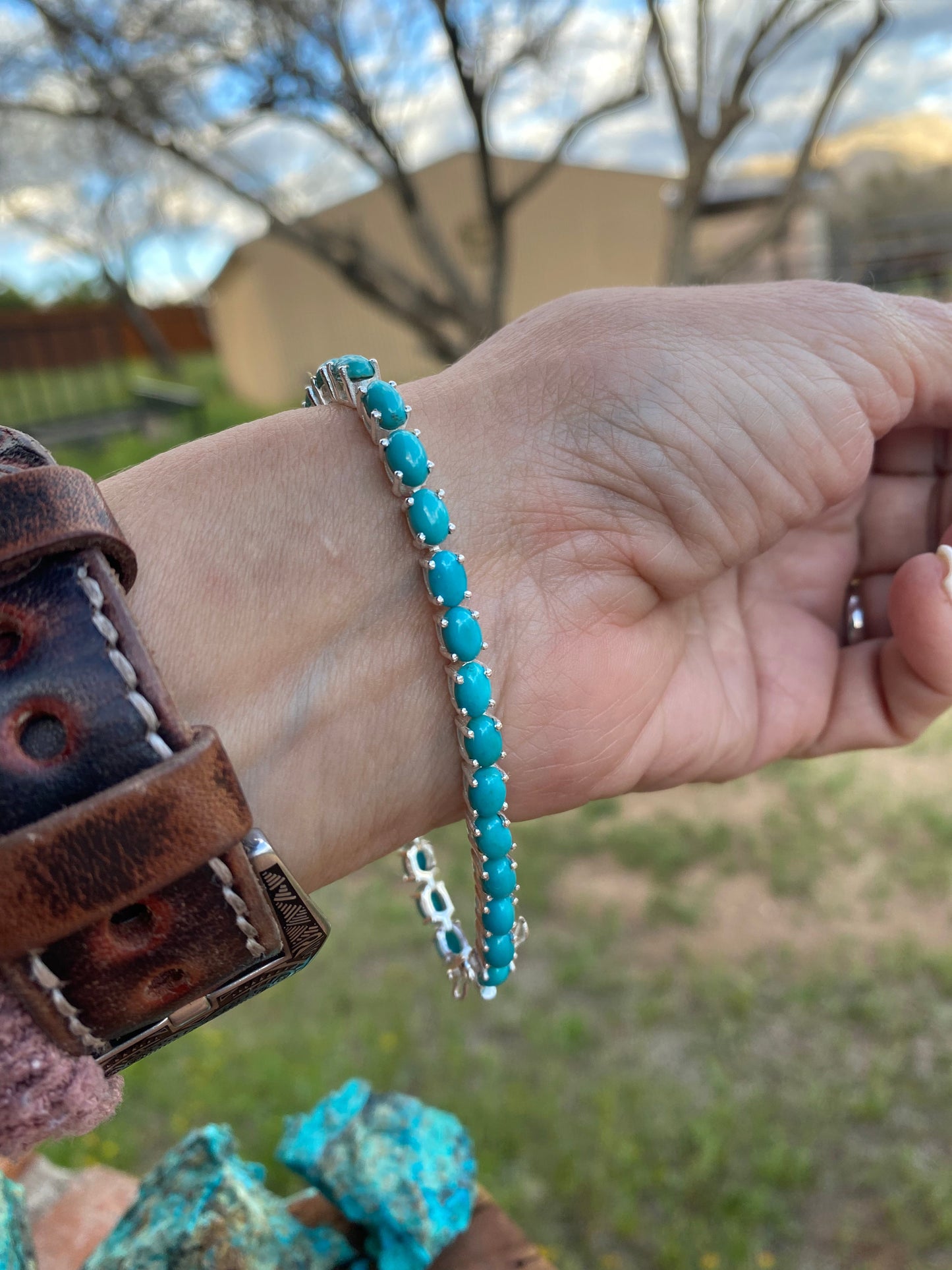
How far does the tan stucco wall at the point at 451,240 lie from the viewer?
15.6 metres

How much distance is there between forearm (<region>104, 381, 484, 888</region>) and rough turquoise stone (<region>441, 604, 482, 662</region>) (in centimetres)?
7

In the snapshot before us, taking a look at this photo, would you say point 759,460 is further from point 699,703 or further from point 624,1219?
point 624,1219

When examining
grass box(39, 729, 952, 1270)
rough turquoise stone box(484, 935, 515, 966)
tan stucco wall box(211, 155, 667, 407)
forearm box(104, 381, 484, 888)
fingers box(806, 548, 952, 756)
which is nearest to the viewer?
forearm box(104, 381, 484, 888)

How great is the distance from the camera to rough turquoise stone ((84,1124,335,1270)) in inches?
44.1

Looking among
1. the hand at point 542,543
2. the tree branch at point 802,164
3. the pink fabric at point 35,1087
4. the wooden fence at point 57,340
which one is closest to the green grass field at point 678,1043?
the hand at point 542,543

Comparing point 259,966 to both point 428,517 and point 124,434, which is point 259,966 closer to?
point 428,517

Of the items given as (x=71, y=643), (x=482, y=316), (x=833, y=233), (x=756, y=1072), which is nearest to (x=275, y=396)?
(x=833, y=233)

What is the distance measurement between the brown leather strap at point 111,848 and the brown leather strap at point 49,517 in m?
0.20

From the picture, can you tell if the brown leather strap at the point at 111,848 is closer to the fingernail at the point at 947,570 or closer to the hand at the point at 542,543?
the hand at the point at 542,543

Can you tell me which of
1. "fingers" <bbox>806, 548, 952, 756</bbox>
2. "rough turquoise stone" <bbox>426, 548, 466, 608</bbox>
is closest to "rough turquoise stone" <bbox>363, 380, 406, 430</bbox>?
"rough turquoise stone" <bbox>426, 548, 466, 608</bbox>

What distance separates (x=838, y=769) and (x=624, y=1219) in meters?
2.49

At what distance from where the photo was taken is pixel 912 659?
1.43 m

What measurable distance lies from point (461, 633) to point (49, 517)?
0.43 meters

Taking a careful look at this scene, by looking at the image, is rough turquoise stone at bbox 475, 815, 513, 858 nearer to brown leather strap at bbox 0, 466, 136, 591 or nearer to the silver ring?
brown leather strap at bbox 0, 466, 136, 591
